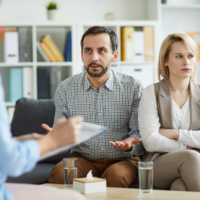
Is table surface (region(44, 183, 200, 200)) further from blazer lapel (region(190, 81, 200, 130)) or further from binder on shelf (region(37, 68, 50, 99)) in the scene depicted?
binder on shelf (region(37, 68, 50, 99))

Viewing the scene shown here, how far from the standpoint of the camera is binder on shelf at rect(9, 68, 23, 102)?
3236 mm

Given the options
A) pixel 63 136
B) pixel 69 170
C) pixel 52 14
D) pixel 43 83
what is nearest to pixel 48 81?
pixel 43 83

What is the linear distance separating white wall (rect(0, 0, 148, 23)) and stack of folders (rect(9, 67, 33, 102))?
0.61m

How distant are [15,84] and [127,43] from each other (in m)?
1.24

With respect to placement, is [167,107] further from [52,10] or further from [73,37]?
[52,10]

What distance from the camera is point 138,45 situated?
330 centimetres

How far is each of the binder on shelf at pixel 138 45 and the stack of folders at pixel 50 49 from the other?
686 mm

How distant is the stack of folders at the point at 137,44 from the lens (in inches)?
129

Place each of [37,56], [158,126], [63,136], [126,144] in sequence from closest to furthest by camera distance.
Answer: [63,136] < [126,144] < [158,126] < [37,56]

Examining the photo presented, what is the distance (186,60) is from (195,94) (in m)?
0.21

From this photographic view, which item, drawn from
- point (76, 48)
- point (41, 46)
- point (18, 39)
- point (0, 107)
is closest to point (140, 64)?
point (76, 48)

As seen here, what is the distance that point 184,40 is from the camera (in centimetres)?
176

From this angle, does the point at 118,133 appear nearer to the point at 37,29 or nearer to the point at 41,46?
the point at 41,46

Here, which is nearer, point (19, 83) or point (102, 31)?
point (102, 31)
